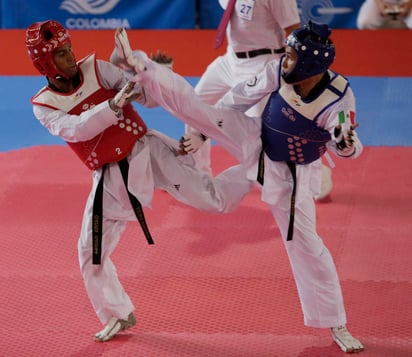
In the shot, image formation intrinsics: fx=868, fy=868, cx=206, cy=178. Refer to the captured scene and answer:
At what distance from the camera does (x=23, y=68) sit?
35.0 ft

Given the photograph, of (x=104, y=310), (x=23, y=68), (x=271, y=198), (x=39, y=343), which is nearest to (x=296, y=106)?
(x=271, y=198)

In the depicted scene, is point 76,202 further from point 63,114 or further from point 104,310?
point 63,114

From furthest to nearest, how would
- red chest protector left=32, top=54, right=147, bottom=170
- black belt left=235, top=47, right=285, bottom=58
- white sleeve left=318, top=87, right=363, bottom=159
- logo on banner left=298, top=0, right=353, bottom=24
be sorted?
logo on banner left=298, top=0, right=353, bottom=24 → black belt left=235, top=47, right=285, bottom=58 → red chest protector left=32, top=54, right=147, bottom=170 → white sleeve left=318, top=87, right=363, bottom=159

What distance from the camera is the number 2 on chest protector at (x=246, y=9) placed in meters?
6.59

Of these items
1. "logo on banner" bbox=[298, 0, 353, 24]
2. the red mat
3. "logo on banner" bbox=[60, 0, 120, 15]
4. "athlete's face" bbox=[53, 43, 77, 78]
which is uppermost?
"athlete's face" bbox=[53, 43, 77, 78]

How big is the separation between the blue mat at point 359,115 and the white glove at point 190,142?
3762 millimetres

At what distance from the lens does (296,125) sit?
4.70 m

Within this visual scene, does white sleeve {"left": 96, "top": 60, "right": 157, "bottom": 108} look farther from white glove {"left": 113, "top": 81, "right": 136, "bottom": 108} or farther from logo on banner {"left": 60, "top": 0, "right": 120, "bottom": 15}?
logo on banner {"left": 60, "top": 0, "right": 120, "bottom": 15}

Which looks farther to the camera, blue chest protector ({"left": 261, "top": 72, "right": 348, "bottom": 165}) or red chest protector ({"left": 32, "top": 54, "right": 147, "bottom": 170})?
red chest protector ({"left": 32, "top": 54, "right": 147, "bottom": 170})

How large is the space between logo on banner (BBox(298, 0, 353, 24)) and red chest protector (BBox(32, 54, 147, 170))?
265 inches

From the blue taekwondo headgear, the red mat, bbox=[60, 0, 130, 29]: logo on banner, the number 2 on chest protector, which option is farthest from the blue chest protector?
bbox=[60, 0, 130, 29]: logo on banner

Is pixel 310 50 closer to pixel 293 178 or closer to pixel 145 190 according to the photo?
pixel 293 178

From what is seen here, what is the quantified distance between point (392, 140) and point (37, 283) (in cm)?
398

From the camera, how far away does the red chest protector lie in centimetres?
477
